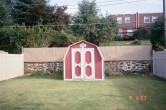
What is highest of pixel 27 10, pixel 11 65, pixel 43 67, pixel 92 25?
pixel 27 10

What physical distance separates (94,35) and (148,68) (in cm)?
1064

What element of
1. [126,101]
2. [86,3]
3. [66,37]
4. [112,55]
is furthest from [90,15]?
[126,101]

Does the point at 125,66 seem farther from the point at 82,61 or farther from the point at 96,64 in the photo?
→ the point at 82,61

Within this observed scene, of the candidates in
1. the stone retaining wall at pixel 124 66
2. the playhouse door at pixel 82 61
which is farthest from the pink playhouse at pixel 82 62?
the stone retaining wall at pixel 124 66

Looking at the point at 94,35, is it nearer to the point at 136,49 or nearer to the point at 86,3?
the point at 86,3

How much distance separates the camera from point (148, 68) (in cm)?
2000

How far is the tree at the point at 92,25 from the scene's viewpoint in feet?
97.9

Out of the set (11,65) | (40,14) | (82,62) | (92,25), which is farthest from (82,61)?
(40,14)

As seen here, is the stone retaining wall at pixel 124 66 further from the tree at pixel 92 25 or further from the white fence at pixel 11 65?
the tree at pixel 92 25

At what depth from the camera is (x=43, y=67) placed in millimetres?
20859

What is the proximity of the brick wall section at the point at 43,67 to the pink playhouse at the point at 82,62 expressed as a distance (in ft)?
8.74

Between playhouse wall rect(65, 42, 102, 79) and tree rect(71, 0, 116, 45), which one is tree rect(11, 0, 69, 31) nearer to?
Result: tree rect(71, 0, 116, 45)

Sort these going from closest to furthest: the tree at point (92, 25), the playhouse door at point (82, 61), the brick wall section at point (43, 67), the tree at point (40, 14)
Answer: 1. the playhouse door at point (82, 61)
2. the brick wall section at point (43, 67)
3. the tree at point (92, 25)
4. the tree at point (40, 14)

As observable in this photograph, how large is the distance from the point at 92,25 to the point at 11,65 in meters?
14.1
